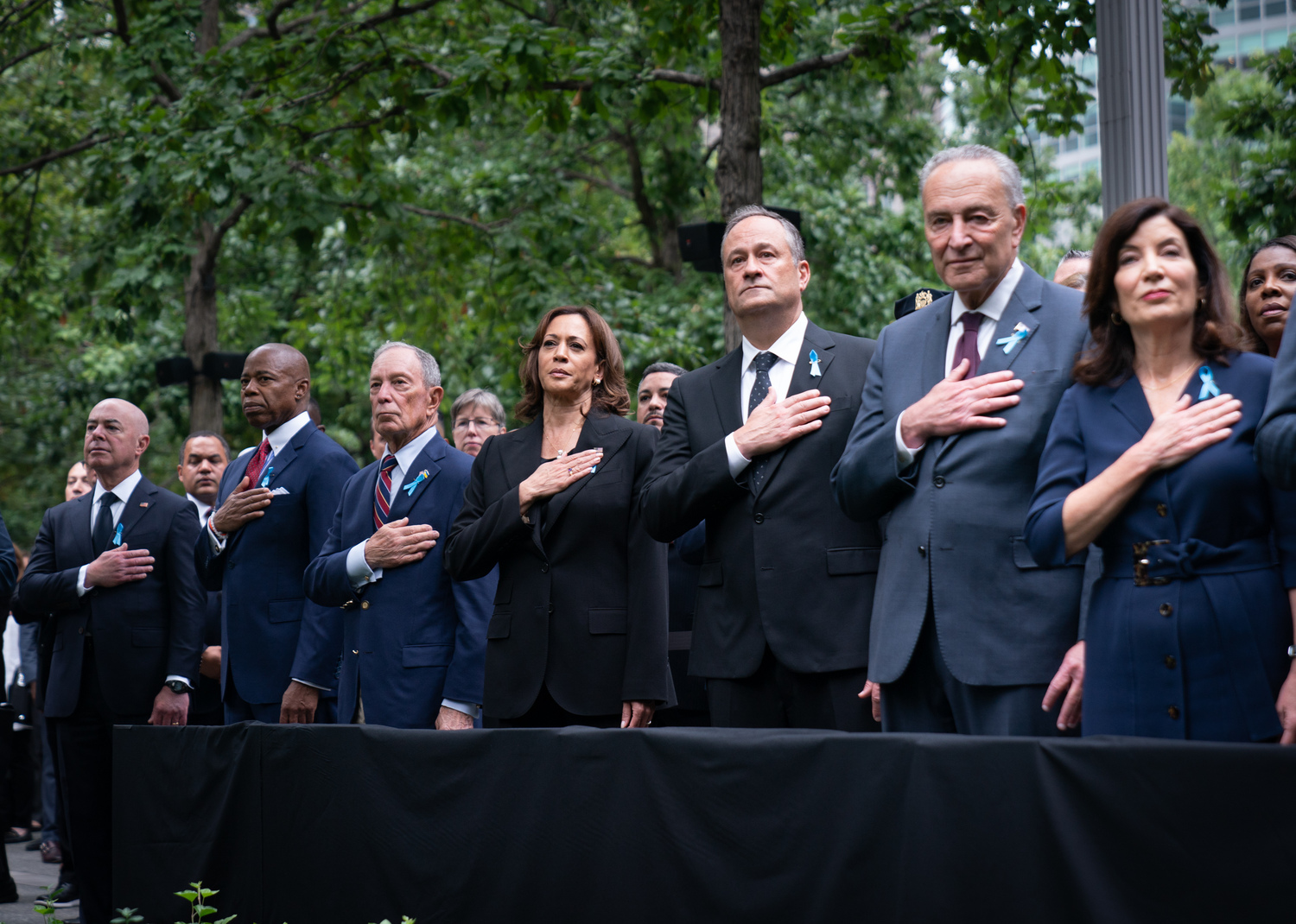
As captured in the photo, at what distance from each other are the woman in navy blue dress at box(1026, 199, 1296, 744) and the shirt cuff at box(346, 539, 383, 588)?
2597 mm

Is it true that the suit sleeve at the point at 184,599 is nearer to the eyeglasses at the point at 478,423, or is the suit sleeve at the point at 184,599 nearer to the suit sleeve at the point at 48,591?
the suit sleeve at the point at 48,591

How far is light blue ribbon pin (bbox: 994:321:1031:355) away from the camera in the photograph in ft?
10.2

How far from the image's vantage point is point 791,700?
A: 3.41 meters

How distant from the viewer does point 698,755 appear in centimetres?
264

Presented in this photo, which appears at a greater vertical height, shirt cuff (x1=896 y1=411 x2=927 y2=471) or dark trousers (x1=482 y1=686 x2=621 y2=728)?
shirt cuff (x1=896 y1=411 x2=927 y2=471)

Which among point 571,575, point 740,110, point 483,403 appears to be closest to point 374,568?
point 571,575

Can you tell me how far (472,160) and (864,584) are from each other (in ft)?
45.3

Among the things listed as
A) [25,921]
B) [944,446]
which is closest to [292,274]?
[25,921]

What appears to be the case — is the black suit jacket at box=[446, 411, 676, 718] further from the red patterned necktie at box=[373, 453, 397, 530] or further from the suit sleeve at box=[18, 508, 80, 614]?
the suit sleeve at box=[18, 508, 80, 614]

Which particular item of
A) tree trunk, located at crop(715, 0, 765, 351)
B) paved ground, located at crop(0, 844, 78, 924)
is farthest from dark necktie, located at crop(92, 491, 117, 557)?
tree trunk, located at crop(715, 0, 765, 351)

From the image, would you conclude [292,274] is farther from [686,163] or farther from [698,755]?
[698,755]

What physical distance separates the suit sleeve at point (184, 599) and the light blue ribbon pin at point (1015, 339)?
3.99m

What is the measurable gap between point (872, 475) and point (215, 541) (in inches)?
129

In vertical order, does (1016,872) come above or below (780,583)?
below
